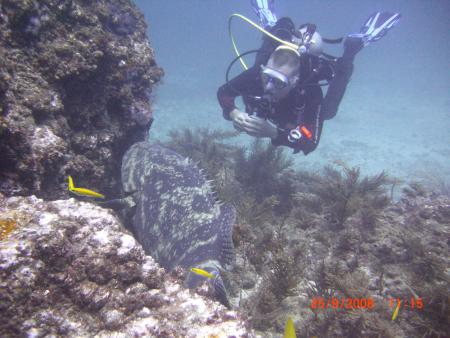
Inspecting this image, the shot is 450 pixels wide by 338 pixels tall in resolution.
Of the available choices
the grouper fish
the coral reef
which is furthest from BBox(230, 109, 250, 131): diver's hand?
the grouper fish

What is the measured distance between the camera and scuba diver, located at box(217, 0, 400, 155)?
18.0ft

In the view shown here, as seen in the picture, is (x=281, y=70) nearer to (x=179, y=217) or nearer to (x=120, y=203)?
(x=179, y=217)

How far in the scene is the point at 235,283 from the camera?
3.50 metres

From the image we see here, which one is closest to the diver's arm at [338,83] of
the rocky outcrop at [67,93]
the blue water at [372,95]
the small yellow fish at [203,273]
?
the rocky outcrop at [67,93]

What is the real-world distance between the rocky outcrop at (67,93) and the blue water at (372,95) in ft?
29.2

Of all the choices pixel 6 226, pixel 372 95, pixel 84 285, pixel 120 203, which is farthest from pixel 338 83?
pixel 372 95

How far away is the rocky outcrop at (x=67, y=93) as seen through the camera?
2646 mm

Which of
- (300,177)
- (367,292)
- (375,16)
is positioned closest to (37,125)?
(367,292)

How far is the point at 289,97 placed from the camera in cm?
605

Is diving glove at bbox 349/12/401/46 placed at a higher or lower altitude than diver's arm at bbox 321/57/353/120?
higher

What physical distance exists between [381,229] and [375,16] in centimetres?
759
